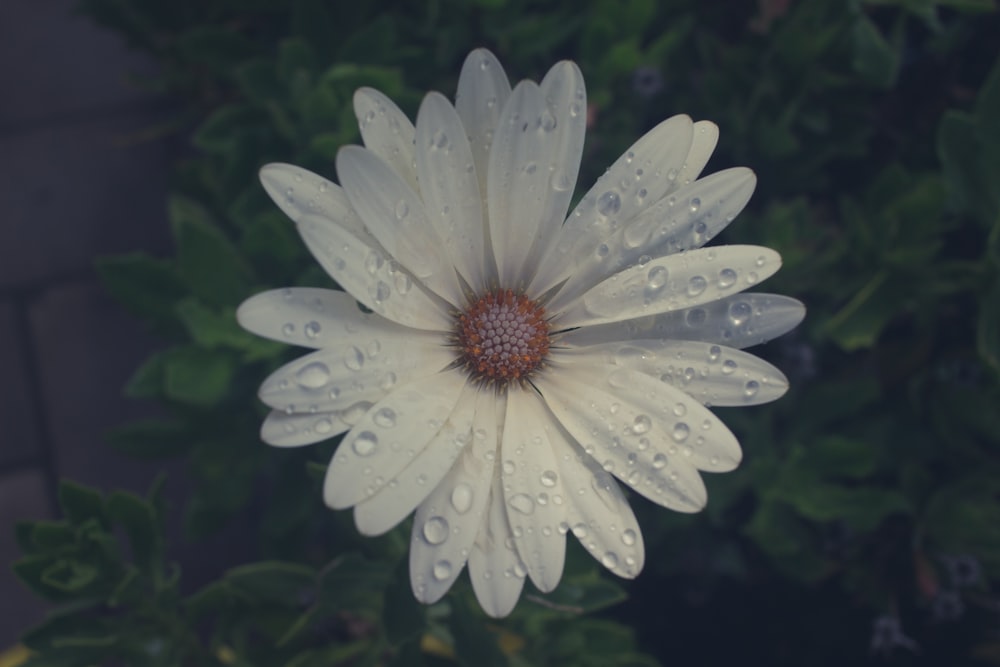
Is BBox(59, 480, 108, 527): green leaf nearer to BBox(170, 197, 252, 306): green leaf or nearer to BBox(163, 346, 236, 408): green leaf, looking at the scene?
BBox(163, 346, 236, 408): green leaf

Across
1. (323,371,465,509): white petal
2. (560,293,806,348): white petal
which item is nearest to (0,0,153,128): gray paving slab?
(323,371,465,509): white petal

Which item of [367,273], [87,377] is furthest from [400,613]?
[87,377]

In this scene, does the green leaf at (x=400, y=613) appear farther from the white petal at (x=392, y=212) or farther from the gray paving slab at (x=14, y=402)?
the gray paving slab at (x=14, y=402)

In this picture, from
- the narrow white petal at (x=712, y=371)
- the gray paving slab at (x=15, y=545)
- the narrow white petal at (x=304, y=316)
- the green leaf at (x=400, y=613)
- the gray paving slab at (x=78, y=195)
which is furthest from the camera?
the gray paving slab at (x=78, y=195)

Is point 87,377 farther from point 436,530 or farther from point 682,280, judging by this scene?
point 682,280

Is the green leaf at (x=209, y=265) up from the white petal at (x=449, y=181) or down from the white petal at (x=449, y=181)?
up

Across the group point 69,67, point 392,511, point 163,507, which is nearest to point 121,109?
point 69,67

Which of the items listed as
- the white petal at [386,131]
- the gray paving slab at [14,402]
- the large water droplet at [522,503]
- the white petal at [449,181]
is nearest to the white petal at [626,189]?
the white petal at [449,181]
